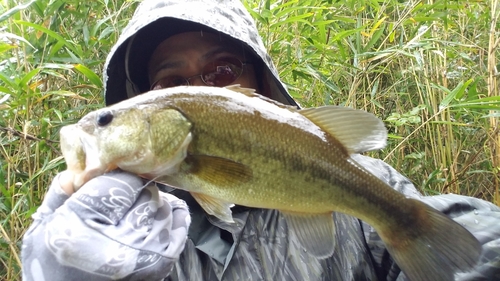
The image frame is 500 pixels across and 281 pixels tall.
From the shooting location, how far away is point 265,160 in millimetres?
913

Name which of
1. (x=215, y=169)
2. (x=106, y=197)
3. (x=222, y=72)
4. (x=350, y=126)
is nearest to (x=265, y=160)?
(x=215, y=169)

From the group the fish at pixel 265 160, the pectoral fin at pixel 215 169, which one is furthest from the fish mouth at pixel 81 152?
the pectoral fin at pixel 215 169

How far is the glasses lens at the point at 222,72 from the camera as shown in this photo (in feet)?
4.95

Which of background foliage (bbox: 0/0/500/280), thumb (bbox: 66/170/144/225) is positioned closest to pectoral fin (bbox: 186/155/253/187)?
thumb (bbox: 66/170/144/225)

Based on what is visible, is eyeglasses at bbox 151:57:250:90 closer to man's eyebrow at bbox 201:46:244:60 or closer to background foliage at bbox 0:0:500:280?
man's eyebrow at bbox 201:46:244:60

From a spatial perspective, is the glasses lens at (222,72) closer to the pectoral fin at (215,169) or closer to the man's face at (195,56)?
the man's face at (195,56)

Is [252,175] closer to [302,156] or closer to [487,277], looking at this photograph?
[302,156]

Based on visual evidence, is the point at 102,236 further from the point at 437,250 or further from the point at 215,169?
the point at 437,250

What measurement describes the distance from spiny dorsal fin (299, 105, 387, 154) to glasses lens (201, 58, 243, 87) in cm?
61

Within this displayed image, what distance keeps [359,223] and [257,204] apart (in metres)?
0.55

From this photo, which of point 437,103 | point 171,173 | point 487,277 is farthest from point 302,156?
point 437,103

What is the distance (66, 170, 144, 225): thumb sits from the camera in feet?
2.99

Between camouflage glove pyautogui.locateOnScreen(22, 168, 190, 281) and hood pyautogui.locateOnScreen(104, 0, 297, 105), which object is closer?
camouflage glove pyautogui.locateOnScreen(22, 168, 190, 281)

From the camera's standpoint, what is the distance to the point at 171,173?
0.91 metres
